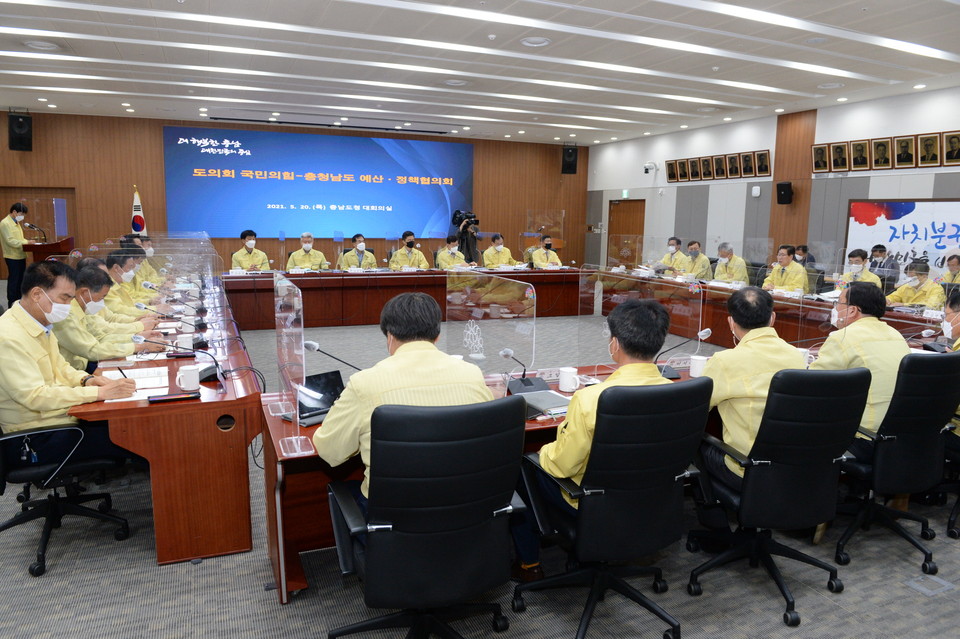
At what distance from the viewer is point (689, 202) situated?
11172 millimetres

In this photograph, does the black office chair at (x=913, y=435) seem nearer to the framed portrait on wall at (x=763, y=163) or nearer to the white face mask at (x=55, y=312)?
the white face mask at (x=55, y=312)

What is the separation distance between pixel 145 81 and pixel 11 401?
6719mm

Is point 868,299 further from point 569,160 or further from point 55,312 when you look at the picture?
point 569,160

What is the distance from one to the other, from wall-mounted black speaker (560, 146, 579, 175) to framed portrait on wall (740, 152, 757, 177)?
13.7 feet

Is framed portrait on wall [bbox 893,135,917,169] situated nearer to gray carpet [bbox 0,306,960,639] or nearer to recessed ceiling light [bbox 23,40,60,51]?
gray carpet [bbox 0,306,960,639]

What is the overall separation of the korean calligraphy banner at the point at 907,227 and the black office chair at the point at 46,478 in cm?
787

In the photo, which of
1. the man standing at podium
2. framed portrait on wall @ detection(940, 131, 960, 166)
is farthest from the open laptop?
framed portrait on wall @ detection(940, 131, 960, 166)

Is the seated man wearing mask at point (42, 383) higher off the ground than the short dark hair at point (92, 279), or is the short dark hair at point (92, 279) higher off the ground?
the short dark hair at point (92, 279)

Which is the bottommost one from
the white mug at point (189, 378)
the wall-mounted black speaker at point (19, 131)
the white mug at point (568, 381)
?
the white mug at point (568, 381)

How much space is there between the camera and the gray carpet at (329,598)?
218 cm

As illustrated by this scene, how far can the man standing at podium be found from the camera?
8125mm

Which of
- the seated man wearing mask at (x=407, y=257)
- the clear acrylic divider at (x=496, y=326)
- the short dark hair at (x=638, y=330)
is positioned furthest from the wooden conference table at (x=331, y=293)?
the short dark hair at (x=638, y=330)

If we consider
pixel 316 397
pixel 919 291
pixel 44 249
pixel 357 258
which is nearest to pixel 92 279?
pixel 316 397

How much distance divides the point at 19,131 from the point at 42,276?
969cm
